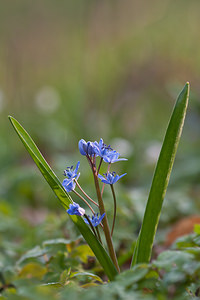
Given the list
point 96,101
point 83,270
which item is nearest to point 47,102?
point 96,101

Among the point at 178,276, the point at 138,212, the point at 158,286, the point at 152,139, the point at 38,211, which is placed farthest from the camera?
the point at 152,139

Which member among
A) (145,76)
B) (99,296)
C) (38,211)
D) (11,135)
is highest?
(145,76)

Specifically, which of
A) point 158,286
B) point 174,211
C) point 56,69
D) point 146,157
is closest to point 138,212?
point 174,211

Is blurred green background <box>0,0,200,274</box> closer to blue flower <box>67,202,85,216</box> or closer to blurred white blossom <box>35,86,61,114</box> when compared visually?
blurred white blossom <box>35,86,61,114</box>

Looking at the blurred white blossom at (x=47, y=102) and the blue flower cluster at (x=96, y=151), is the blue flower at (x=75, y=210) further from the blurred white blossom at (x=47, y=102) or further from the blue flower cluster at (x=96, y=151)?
the blurred white blossom at (x=47, y=102)

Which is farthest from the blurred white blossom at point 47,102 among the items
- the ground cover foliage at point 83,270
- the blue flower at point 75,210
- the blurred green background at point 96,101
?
the blue flower at point 75,210

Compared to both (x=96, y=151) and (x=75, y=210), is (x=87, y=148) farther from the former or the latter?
(x=75, y=210)

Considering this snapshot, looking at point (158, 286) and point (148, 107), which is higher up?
point (148, 107)

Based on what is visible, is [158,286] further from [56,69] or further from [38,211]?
[56,69]
